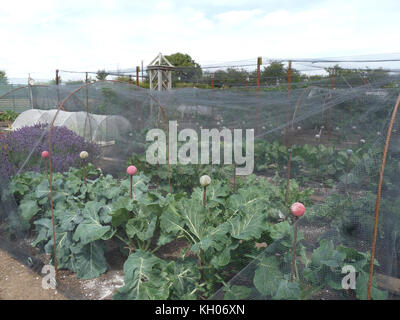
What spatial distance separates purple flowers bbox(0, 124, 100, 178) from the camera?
395 cm

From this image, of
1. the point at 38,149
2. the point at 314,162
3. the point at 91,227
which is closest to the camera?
the point at 91,227

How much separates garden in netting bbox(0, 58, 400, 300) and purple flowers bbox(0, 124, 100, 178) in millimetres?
21

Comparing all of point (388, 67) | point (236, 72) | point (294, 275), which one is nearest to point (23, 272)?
point (294, 275)

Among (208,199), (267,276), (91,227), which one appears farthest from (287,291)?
(91,227)

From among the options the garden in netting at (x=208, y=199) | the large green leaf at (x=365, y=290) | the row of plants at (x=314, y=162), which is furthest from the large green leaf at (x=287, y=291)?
the row of plants at (x=314, y=162)

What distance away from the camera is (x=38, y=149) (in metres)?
4.14

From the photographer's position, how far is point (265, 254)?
223 centimetres

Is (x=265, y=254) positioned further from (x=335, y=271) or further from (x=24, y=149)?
(x=24, y=149)

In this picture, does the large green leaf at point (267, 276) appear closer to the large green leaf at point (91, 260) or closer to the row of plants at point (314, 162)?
the large green leaf at point (91, 260)

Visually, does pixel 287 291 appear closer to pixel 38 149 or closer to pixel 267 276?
pixel 267 276

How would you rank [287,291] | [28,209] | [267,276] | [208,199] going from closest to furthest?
1. [287,291]
2. [267,276]
3. [208,199]
4. [28,209]

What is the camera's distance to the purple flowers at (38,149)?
3947 mm

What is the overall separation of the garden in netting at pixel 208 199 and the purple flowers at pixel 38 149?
2cm

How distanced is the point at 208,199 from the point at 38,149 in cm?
269
